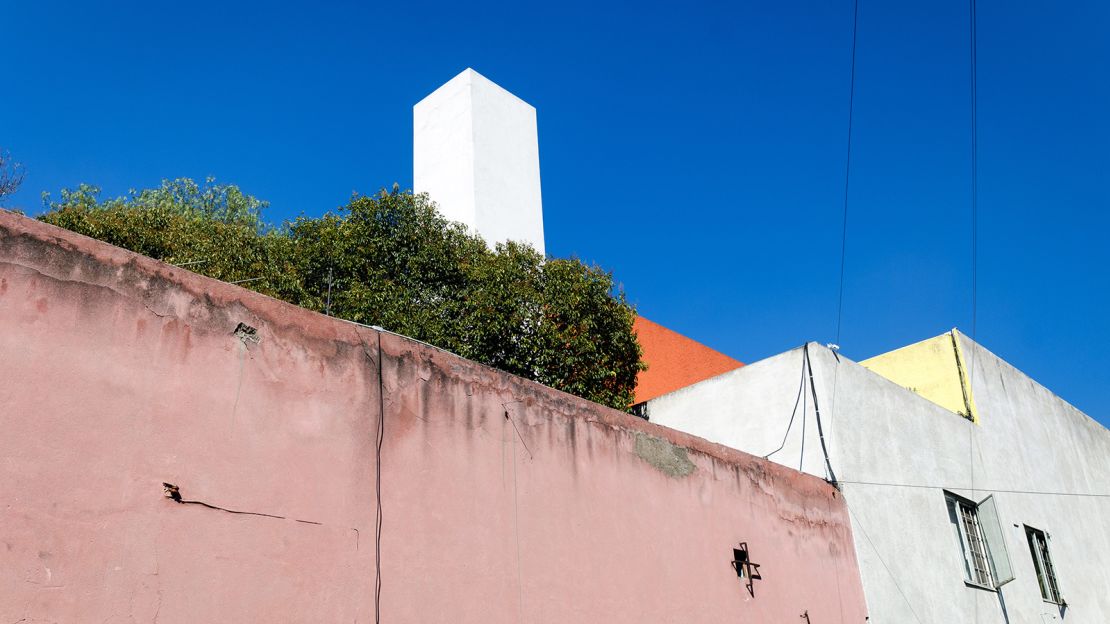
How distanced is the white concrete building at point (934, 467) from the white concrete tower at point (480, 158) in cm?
770

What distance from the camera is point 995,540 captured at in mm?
10359

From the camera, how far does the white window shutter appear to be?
10164 millimetres

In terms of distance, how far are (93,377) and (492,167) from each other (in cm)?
1494

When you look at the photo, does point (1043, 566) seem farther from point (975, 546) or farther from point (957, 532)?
point (957, 532)

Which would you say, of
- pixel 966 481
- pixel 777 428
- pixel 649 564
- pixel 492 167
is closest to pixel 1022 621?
pixel 966 481

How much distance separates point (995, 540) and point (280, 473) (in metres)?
8.62

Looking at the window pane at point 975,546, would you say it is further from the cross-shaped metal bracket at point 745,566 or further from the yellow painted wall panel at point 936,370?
the cross-shaped metal bracket at point 745,566

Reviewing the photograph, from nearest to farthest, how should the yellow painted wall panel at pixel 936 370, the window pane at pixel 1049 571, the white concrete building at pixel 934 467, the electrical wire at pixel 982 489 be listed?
1. the white concrete building at pixel 934 467
2. the electrical wire at pixel 982 489
3. the window pane at pixel 1049 571
4. the yellow painted wall panel at pixel 936 370

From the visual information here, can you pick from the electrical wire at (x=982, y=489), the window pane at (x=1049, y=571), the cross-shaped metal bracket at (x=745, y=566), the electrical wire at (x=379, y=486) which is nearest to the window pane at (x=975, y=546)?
the electrical wire at (x=982, y=489)

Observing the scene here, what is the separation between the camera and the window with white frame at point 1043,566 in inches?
448

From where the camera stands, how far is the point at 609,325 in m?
13.0

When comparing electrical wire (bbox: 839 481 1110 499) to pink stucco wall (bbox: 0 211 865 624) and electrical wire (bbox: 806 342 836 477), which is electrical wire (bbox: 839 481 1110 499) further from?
pink stucco wall (bbox: 0 211 865 624)

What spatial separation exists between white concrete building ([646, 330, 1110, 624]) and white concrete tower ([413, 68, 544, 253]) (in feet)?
25.3

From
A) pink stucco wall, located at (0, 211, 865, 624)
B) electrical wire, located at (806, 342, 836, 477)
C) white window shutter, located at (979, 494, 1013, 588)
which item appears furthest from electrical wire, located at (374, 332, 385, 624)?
white window shutter, located at (979, 494, 1013, 588)
